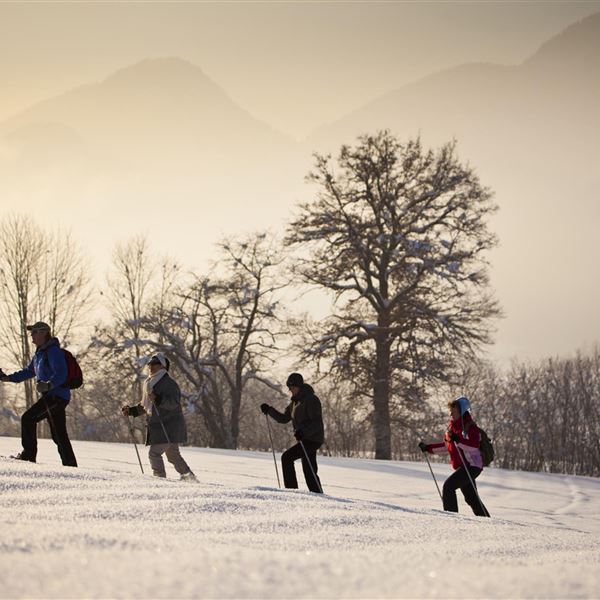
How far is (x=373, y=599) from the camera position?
3.06 metres

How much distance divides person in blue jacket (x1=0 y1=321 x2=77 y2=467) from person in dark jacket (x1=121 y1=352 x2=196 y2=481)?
1.00 m

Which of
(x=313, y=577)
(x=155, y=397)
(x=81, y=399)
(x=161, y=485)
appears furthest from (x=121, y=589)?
(x=81, y=399)

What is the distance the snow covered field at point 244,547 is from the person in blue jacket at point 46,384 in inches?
60.2

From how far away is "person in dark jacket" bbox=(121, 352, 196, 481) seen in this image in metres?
10.0

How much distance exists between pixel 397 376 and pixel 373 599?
23.3 metres

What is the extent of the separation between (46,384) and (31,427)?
656 millimetres

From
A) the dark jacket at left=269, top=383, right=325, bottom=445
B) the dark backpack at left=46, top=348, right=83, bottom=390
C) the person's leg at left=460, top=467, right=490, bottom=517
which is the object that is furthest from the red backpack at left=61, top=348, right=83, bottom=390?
the person's leg at left=460, top=467, right=490, bottom=517

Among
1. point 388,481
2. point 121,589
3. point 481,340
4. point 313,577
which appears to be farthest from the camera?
point 481,340

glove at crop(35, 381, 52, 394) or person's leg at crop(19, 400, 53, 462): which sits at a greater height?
glove at crop(35, 381, 52, 394)

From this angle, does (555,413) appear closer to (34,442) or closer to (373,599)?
(34,442)

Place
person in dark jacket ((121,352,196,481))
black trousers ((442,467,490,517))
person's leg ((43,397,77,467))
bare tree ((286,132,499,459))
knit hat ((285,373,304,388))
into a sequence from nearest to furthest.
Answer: person's leg ((43,397,77,467)), person in dark jacket ((121,352,196,481)), black trousers ((442,467,490,517)), knit hat ((285,373,304,388)), bare tree ((286,132,499,459))

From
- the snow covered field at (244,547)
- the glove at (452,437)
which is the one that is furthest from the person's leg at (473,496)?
the snow covered field at (244,547)

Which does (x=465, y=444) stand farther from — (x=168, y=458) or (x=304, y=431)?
(x=168, y=458)

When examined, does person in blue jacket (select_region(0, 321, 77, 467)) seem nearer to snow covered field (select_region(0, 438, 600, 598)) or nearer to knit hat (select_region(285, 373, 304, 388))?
snow covered field (select_region(0, 438, 600, 598))
